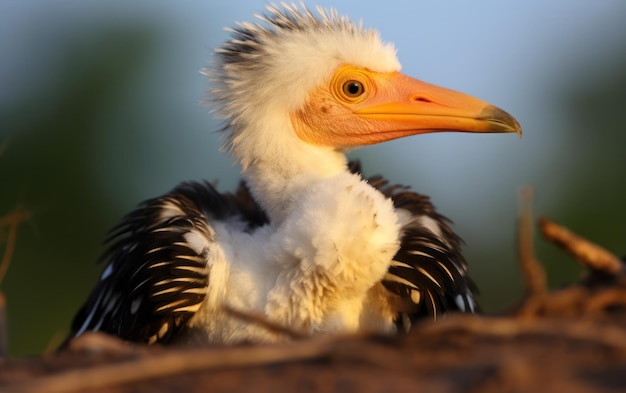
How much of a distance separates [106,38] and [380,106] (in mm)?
15445

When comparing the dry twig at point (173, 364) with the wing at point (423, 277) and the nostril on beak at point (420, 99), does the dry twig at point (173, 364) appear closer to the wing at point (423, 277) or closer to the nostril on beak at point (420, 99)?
the wing at point (423, 277)

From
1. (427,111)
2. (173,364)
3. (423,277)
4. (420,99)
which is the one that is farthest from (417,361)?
(420,99)

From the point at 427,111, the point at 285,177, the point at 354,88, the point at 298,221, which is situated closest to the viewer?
the point at 298,221

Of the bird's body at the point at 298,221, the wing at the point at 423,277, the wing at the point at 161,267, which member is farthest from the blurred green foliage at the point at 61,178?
the wing at the point at 423,277

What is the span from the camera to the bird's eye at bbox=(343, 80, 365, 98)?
6777mm

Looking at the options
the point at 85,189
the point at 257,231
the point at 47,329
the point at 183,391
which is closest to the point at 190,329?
the point at 257,231

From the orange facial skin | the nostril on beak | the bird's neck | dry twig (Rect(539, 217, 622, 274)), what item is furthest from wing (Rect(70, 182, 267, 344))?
dry twig (Rect(539, 217, 622, 274))

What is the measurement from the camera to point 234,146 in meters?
6.48

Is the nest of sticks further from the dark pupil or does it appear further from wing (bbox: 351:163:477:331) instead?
the dark pupil

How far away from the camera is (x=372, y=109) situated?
6.88 metres

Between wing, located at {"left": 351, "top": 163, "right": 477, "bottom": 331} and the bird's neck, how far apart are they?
54 centimetres

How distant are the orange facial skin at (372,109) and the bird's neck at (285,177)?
0.21 meters

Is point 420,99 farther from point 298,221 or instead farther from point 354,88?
point 298,221

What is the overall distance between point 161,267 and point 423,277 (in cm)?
130
